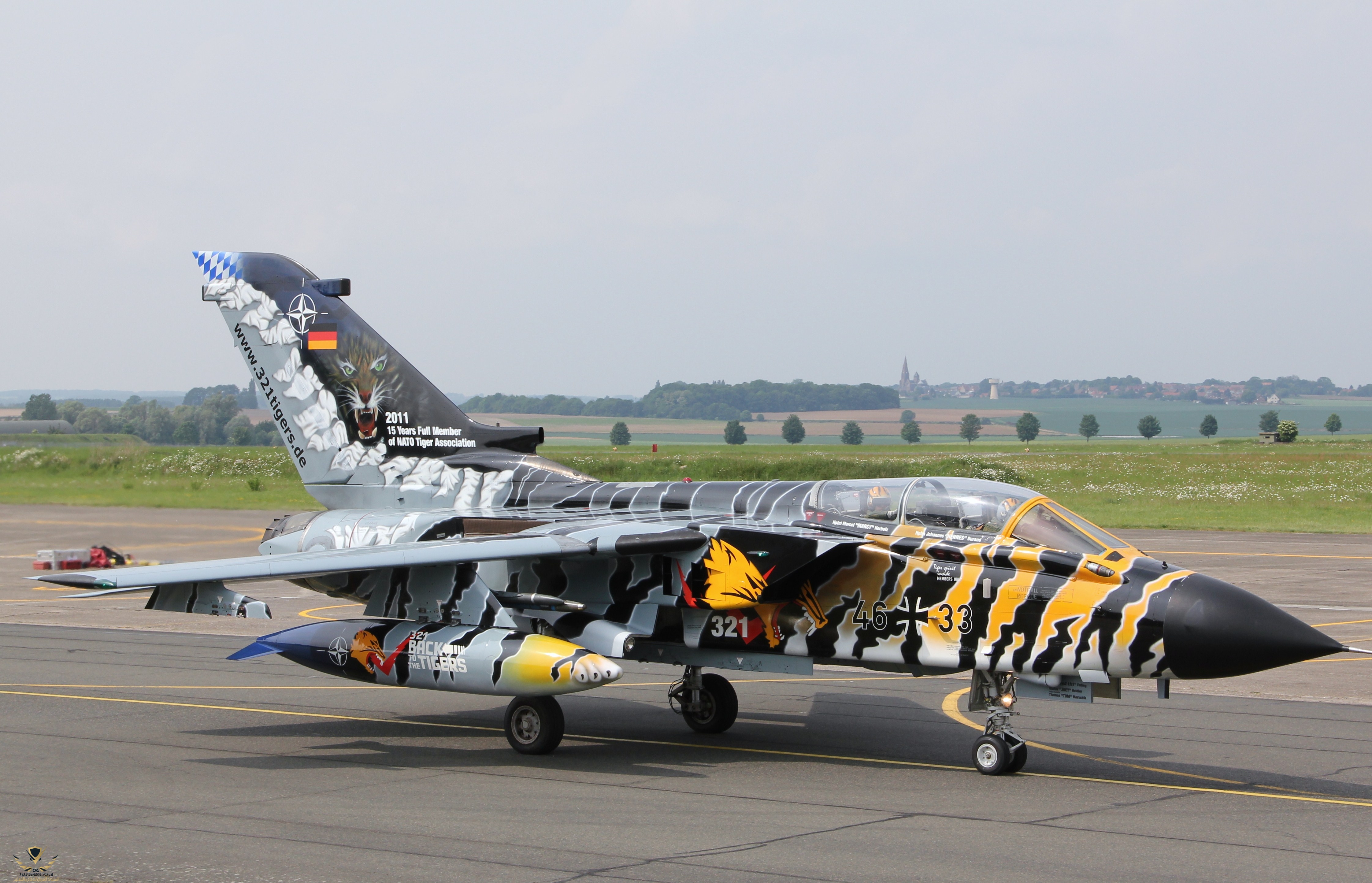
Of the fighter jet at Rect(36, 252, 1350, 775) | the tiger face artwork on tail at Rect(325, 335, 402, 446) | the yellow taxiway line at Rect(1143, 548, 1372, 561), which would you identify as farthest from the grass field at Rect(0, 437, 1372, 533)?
the fighter jet at Rect(36, 252, 1350, 775)

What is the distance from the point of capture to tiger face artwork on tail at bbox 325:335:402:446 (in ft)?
48.6

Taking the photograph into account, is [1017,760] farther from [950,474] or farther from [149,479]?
[149,479]

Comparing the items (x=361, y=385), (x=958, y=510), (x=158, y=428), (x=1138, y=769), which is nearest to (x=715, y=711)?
(x=958, y=510)

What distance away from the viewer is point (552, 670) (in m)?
11.1

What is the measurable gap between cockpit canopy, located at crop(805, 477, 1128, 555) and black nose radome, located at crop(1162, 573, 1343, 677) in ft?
2.78

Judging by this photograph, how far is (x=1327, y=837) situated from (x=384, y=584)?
8.67 m

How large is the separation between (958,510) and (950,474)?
37847mm

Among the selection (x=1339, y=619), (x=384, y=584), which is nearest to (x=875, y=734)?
(x=384, y=584)

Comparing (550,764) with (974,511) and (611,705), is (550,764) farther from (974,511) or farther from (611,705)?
(974,511)

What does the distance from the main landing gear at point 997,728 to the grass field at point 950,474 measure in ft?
81.1

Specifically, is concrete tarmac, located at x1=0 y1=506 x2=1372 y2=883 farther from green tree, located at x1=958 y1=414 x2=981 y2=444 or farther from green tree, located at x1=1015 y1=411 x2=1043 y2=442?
green tree, located at x1=1015 y1=411 x2=1043 y2=442

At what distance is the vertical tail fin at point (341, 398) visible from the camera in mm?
14773

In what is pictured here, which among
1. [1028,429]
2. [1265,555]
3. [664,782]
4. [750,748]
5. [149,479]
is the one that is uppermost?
[1028,429]

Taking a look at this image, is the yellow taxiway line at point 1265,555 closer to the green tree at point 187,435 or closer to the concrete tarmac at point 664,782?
the concrete tarmac at point 664,782
